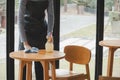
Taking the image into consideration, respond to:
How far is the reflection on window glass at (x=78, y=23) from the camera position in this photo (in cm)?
402

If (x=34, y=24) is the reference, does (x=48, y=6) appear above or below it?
above

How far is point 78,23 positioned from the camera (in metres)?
4.07

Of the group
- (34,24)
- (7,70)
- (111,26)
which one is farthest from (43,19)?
(111,26)

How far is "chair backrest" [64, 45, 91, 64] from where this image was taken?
3.26 m

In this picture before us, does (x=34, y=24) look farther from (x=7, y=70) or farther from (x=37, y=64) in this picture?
(x=7, y=70)

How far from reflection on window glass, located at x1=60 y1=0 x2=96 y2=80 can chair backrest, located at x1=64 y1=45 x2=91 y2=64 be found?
0.65m

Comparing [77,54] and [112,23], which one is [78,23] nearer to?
[112,23]

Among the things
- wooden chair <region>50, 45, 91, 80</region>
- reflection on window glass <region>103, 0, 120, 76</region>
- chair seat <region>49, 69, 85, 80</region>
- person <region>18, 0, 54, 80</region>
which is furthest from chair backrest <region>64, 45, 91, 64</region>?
reflection on window glass <region>103, 0, 120, 76</region>

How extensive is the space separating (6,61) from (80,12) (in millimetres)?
1300

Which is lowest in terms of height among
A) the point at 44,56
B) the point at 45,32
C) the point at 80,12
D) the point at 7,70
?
the point at 7,70

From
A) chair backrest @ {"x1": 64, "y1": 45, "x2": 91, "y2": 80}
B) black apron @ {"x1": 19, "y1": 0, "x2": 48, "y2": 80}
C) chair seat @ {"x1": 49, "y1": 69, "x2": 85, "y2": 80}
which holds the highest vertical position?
black apron @ {"x1": 19, "y1": 0, "x2": 48, "y2": 80}

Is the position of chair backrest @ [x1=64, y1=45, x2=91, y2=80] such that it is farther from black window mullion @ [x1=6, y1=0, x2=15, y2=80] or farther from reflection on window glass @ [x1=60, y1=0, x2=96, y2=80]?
black window mullion @ [x1=6, y1=0, x2=15, y2=80]

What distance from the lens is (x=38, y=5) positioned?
10.2 feet

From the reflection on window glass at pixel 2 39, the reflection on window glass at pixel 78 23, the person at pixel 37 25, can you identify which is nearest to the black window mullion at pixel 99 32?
the reflection on window glass at pixel 78 23
